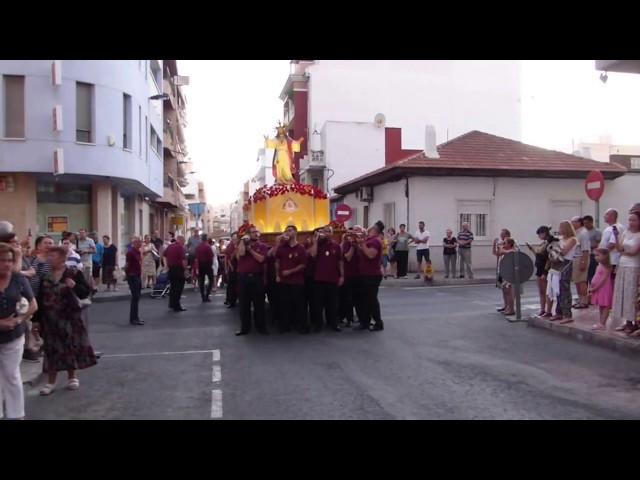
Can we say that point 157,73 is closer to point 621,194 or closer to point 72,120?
point 72,120

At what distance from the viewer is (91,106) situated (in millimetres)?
19891

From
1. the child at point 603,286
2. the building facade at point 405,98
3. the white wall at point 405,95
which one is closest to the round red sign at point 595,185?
the child at point 603,286

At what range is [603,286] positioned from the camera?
367 inches

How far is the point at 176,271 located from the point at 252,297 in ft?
13.3

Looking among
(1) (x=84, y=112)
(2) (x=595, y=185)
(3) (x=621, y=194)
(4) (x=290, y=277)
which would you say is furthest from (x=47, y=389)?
(3) (x=621, y=194)

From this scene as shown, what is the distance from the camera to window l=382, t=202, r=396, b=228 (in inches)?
940

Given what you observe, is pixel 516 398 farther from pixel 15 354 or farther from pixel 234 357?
pixel 15 354

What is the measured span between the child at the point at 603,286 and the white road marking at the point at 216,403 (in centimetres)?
610

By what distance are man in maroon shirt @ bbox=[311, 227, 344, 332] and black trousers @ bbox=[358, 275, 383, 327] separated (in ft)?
1.37

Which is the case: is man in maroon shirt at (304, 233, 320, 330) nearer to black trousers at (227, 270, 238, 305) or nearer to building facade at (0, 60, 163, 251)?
black trousers at (227, 270, 238, 305)

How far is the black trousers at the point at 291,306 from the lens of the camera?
10.3 metres

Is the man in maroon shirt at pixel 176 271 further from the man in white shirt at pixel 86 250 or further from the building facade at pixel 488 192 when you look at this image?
the building facade at pixel 488 192

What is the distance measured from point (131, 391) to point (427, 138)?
59.1ft
